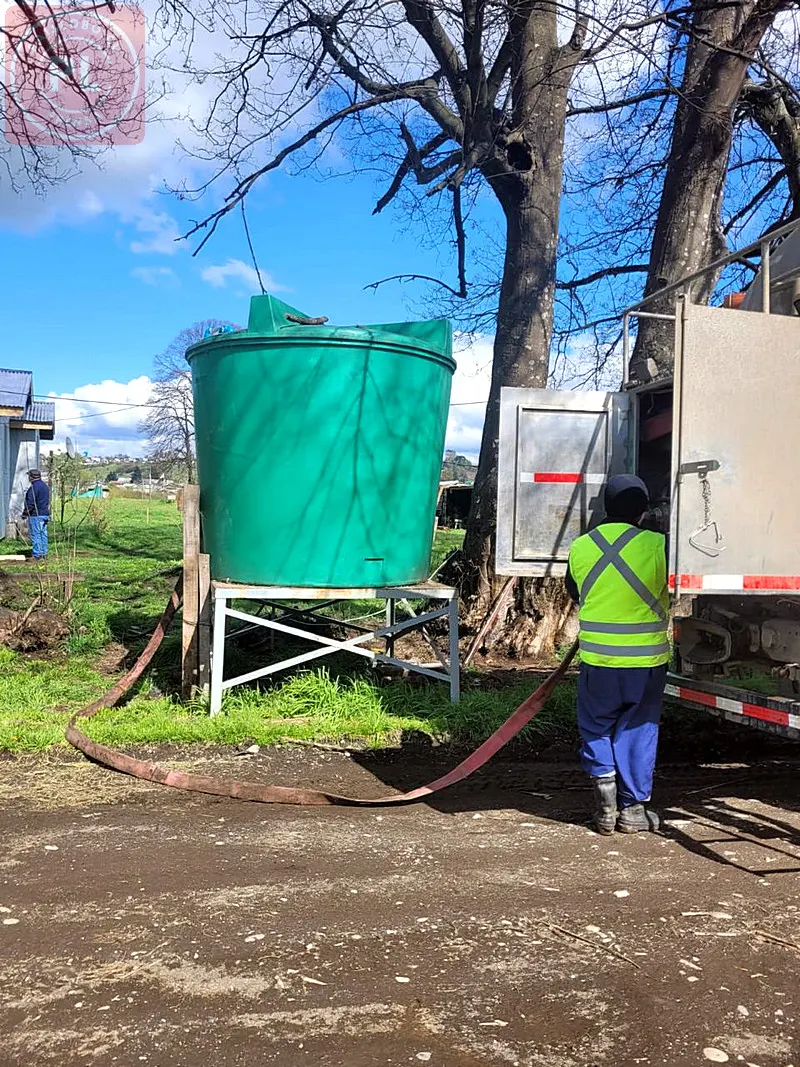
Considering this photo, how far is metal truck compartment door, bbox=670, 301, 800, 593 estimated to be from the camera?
4.25m

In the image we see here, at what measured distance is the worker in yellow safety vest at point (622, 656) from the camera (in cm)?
480

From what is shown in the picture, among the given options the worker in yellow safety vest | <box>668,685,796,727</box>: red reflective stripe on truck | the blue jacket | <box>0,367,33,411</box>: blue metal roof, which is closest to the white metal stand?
<box>668,685,796,727</box>: red reflective stripe on truck

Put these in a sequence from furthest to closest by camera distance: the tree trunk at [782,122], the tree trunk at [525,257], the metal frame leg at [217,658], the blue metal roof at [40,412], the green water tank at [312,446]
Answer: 1. the blue metal roof at [40,412]
2. the tree trunk at [782,122]
3. the tree trunk at [525,257]
4. the green water tank at [312,446]
5. the metal frame leg at [217,658]

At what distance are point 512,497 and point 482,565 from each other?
313 centimetres

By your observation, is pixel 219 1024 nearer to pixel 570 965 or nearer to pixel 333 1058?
pixel 333 1058

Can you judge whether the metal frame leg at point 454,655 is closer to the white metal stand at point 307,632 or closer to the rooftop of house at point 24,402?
the white metal stand at point 307,632

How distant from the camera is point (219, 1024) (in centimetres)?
290

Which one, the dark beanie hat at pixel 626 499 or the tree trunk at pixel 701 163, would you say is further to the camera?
the tree trunk at pixel 701 163

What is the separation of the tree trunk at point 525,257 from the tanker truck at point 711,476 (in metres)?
2.82

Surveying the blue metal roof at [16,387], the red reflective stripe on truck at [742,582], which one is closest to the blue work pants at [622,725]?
the red reflective stripe on truck at [742,582]

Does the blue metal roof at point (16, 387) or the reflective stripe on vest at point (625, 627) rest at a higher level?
the blue metal roof at point (16, 387)

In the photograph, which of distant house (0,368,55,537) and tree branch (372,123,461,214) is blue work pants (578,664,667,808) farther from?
distant house (0,368,55,537)

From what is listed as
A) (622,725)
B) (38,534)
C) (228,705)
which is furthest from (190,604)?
(38,534)

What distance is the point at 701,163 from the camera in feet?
29.1
